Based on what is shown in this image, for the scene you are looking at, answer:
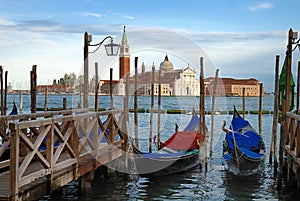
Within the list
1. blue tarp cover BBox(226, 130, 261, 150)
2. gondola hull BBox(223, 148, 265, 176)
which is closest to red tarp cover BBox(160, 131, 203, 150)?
blue tarp cover BBox(226, 130, 261, 150)

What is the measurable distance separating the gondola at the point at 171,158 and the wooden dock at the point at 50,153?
0.57 metres

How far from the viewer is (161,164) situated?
10.2 metres

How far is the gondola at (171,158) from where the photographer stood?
32.6 ft

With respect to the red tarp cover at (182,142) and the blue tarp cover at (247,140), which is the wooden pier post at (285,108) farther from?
the red tarp cover at (182,142)

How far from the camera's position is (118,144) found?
9594 mm

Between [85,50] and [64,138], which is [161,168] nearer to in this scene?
[85,50]

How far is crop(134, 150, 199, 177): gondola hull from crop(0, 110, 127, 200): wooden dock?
55 cm

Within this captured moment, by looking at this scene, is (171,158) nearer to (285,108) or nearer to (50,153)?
(285,108)

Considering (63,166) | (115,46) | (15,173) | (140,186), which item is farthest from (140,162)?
(15,173)

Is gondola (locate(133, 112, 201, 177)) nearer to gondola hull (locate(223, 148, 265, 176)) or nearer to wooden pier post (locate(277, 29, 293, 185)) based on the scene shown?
gondola hull (locate(223, 148, 265, 176))

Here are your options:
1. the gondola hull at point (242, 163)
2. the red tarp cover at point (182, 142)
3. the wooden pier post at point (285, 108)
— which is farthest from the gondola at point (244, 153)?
the red tarp cover at point (182, 142)

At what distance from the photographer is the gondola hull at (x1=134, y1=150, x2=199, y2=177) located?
9.94m

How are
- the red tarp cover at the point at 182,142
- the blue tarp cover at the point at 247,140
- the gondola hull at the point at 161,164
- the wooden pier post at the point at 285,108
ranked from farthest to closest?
the red tarp cover at the point at 182,142, the blue tarp cover at the point at 247,140, the gondola hull at the point at 161,164, the wooden pier post at the point at 285,108

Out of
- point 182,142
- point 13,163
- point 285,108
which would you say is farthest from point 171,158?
point 13,163
